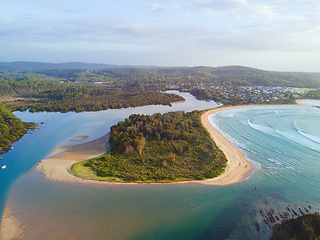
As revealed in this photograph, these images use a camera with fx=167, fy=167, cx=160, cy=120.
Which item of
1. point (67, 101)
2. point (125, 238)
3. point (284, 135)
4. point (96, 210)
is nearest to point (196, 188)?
point (125, 238)

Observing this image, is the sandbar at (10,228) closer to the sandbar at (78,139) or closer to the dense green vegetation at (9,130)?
the sandbar at (78,139)

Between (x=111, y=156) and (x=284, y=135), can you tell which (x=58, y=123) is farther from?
(x=284, y=135)

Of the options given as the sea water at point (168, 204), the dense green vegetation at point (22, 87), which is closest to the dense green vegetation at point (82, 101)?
the dense green vegetation at point (22, 87)

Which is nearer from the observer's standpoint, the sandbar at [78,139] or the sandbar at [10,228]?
the sandbar at [10,228]

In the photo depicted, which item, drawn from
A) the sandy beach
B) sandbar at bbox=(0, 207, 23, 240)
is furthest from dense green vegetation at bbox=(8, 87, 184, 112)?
sandbar at bbox=(0, 207, 23, 240)

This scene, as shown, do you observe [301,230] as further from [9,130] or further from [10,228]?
[9,130]

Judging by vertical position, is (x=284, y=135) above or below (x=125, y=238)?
above

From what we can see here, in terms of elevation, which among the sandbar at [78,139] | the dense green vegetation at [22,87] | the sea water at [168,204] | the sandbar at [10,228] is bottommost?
the sandbar at [10,228]
